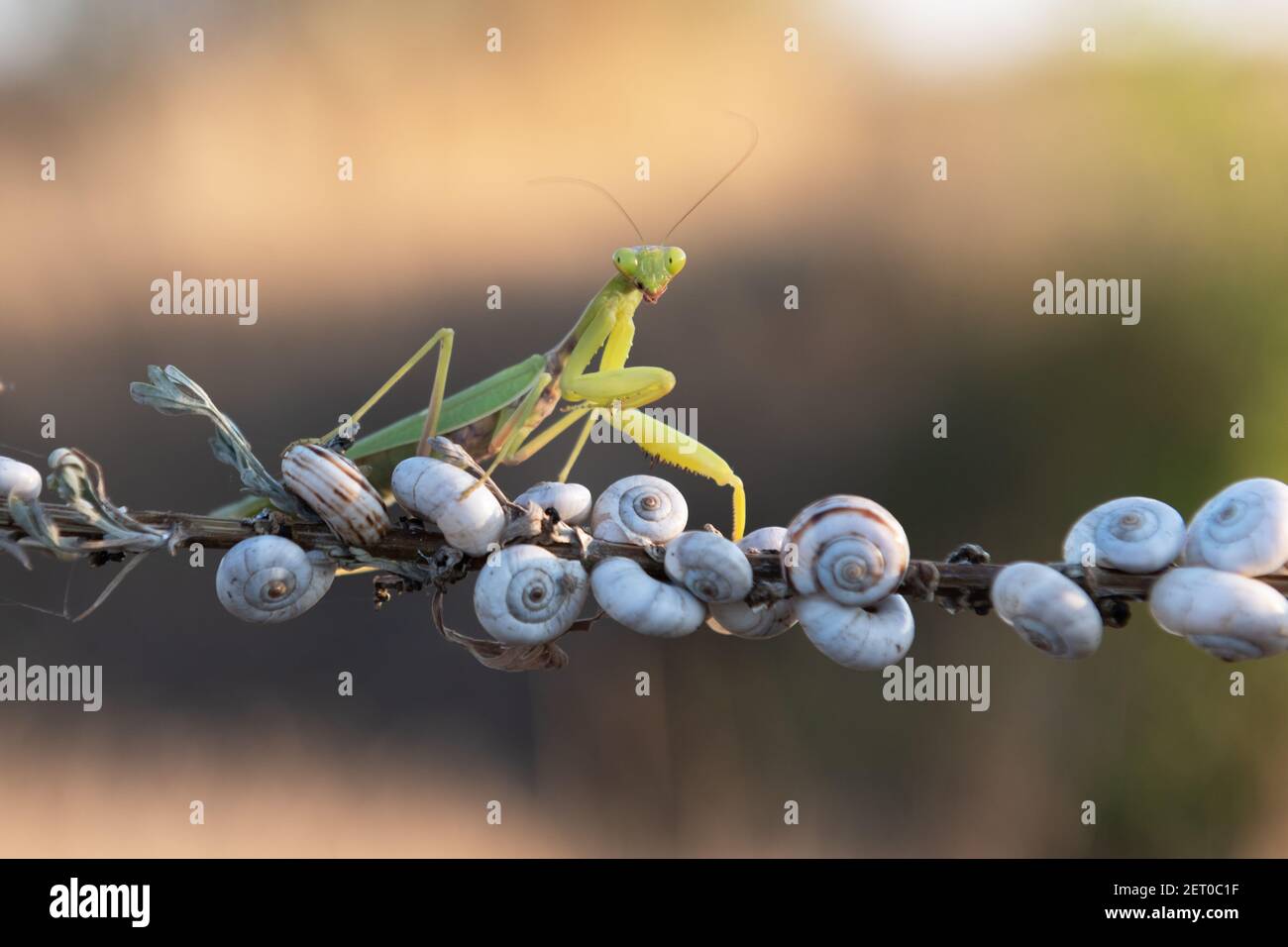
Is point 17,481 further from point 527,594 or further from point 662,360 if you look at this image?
point 662,360

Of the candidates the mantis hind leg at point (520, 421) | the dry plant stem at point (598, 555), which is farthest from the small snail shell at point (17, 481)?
Answer: the mantis hind leg at point (520, 421)

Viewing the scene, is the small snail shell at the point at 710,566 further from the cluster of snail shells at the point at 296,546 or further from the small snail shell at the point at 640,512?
the cluster of snail shells at the point at 296,546

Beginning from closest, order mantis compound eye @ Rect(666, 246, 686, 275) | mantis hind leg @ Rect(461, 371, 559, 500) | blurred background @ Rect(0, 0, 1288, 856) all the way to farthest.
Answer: mantis hind leg @ Rect(461, 371, 559, 500) < mantis compound eye @ Rect(666, 246, 686, 275) < blurred background @ Rect(0, 0, 1288, 856)

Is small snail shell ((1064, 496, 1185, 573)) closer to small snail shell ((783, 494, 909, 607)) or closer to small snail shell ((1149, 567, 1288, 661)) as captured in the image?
small snail shell ((1149, 567, 1288, 661))

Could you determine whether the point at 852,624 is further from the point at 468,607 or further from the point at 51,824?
the point at 51,824

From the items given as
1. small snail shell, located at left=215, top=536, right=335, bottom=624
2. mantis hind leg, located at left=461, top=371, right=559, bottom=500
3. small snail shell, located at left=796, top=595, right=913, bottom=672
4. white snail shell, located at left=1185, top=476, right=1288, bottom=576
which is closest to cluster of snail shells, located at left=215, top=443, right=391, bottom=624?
small snail shell, located at left=215, top=536, right=335, bottom=624
